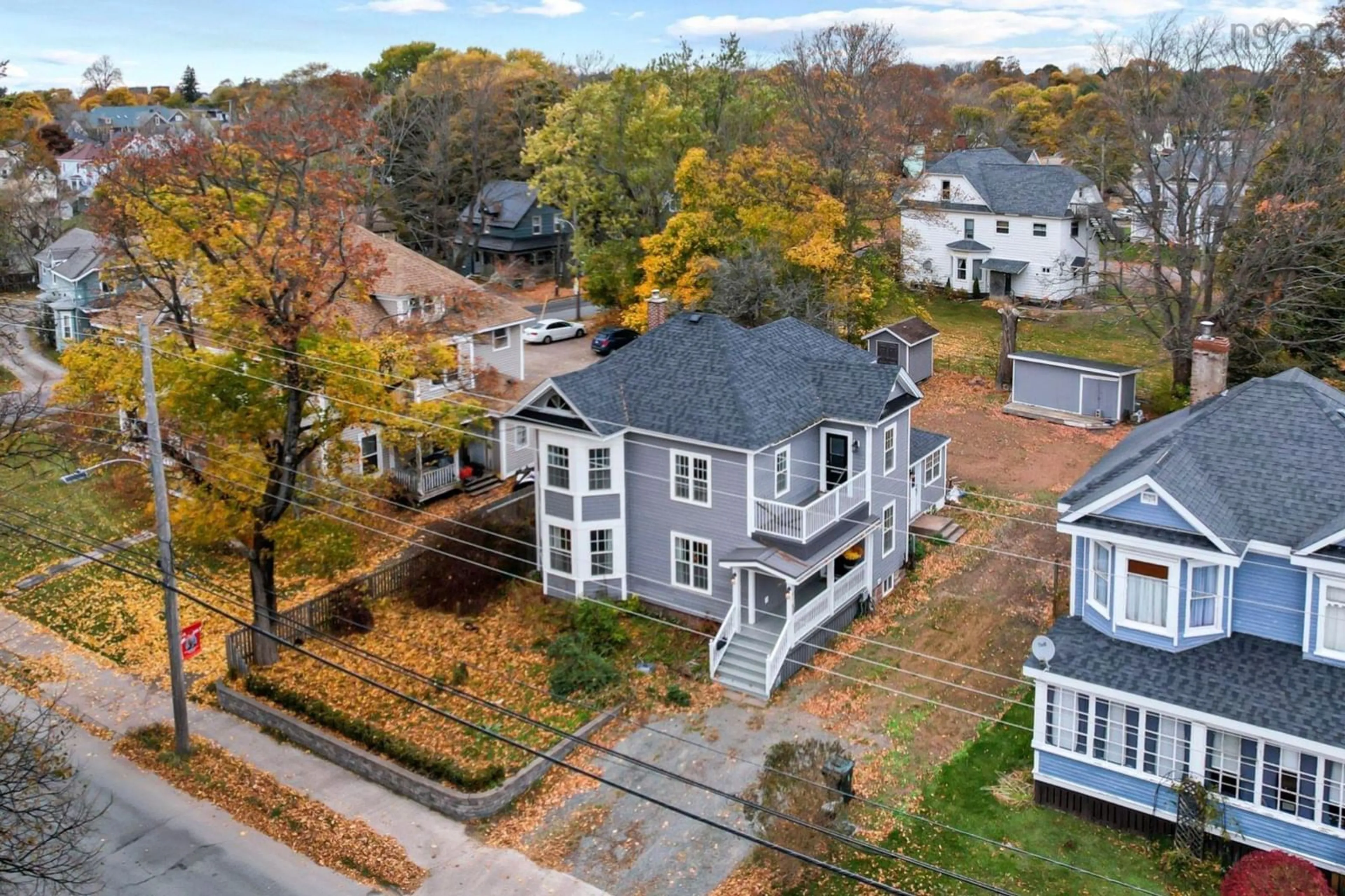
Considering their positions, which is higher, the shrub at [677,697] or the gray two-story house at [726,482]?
the gray two-story house at [726,482]

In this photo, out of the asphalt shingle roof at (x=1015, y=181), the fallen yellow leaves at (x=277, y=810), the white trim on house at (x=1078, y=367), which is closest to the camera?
the fallen yellow leaves at (x=277, y=810)

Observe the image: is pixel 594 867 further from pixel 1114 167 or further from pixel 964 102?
pixel 964 102

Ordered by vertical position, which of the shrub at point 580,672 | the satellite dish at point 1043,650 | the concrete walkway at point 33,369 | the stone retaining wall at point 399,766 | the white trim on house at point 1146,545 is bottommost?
the stone retaining wall at point 399,766

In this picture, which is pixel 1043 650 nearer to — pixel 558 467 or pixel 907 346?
pixel 558 467

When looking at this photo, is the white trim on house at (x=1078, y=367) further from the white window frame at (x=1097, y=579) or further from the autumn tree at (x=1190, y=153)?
the white window frame at (x=1097, y=579)

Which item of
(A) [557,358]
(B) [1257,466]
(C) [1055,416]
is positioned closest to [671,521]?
(B) [1257,466]

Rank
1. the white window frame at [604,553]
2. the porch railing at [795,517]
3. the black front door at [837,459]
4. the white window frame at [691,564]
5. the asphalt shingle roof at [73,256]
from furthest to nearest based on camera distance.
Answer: the asphalt shingle roof at [73,256] → the black front door at [837,459] → the white window frame at [604,553] → the white window frame at [691,564] → the porch railing at [795,517]

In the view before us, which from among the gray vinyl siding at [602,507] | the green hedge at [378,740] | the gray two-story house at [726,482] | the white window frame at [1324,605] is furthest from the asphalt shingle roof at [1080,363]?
the green hedge at [378,740]

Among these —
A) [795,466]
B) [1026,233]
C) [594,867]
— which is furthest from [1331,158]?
[594,867]
